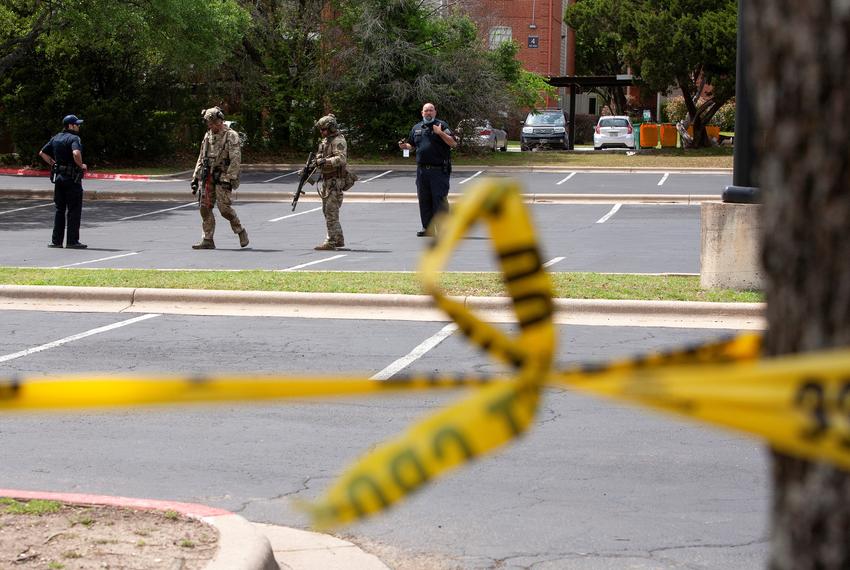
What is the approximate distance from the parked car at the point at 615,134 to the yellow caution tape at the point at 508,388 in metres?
46.8

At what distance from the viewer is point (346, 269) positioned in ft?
48.8

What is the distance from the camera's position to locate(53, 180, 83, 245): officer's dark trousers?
17.1 meters

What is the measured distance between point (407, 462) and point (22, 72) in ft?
113

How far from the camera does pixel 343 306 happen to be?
11.6 meters

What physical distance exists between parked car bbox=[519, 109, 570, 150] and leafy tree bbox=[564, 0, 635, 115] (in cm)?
372

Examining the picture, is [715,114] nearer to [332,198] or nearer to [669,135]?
[669,135]

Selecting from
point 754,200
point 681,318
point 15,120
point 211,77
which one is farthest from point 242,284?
point 211,77

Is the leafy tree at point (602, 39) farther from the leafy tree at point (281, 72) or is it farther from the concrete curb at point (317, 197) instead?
the concrete curb at point (317, 197)

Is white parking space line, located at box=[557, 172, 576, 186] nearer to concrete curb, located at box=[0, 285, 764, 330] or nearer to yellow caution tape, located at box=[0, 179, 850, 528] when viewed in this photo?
concrete curb, located at box=[0, 285, 764, 330]

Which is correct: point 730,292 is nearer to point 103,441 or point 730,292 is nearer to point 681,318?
point 681,318

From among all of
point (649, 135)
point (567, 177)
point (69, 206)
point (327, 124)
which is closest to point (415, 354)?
point (327, 124)

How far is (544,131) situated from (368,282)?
3683 cm

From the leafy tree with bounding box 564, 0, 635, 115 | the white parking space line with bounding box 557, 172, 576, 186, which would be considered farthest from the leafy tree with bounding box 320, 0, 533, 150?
the leafy tree with bounding box 564, 0, 635, 115

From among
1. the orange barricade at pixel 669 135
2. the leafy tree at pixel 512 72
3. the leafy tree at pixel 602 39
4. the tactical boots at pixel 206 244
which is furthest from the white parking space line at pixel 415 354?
the orange barricade at pixel 669 135
